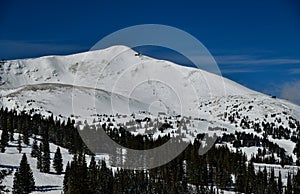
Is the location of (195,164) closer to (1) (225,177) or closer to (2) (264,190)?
(1) (225,177)

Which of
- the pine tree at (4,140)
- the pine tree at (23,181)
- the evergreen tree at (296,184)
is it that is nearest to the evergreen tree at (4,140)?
the pine tree at (4,140)

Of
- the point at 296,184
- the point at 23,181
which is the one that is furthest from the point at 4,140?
the point at 296,184

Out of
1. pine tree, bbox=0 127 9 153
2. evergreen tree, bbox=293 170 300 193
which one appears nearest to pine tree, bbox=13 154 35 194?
pine tree, bbox=0 127 9 153

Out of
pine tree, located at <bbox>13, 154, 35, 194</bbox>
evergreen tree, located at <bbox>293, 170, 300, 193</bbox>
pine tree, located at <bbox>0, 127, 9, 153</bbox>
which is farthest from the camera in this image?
evergreen tree, located at <bbox>293, 170, 300, 193</bbox>

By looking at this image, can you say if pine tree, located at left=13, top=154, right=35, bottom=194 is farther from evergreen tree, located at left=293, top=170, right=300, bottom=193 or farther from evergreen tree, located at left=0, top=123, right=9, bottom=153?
evergreen tree, located at left=293, top=170, right=300, bottom=193

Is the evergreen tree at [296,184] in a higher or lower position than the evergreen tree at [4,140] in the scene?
lower

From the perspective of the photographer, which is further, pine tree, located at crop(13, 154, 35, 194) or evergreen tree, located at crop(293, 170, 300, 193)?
evergreen tree, located at crop(293, 170, 300, 193)

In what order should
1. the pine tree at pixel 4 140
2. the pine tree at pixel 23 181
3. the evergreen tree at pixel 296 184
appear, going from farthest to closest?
1. the evergreen tree at pixel 296 184
2. the pine tree at pixel 4 140
3. the pine tree at pixel 23 181

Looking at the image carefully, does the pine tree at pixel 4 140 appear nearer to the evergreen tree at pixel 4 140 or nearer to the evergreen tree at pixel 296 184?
the evergreen tree at pixel 4 140

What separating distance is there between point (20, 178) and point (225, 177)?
296 feet

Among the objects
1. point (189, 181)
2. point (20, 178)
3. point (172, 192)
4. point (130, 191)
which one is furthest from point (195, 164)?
point (20, 178)

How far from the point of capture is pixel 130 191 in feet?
440

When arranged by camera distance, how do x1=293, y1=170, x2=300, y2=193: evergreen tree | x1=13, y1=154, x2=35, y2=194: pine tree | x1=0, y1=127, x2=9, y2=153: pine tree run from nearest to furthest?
x1=13, y1=154, x2=35, y2=194: pine tree < x1=0, y1=127, x2=9, y2=153: pine tree < x1=293, y1=170, x2=300, y2=193: evergreen tree

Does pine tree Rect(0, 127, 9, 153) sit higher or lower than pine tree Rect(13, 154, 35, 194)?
higher
